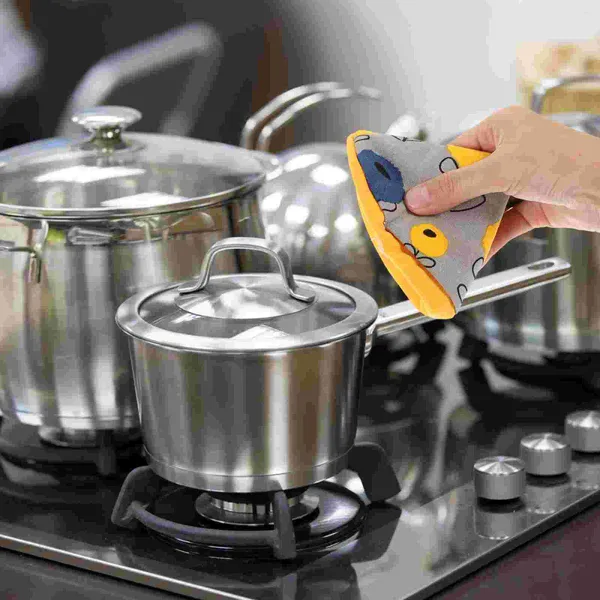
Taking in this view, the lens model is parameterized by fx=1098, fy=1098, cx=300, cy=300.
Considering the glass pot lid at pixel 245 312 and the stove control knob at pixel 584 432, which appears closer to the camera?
the glass pot lid at pixel 245 312

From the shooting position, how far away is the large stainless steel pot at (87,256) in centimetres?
79

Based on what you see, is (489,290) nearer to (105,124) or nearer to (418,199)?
(418,199)

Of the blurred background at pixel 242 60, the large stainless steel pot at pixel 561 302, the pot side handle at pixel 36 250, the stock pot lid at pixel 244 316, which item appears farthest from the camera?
the blurred background at pixel 242 60

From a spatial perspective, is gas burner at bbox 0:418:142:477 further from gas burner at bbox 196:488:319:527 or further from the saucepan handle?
the saucepan handle

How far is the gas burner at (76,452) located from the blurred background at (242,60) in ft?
1.67

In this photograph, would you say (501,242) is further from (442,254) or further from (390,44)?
(390,44)

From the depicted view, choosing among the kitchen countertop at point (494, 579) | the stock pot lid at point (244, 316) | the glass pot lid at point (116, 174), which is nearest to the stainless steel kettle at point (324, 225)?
the glass pot lid at point (116, 174)

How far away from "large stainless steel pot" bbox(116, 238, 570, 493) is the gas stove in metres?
0.04

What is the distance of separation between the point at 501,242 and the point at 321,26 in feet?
3.31

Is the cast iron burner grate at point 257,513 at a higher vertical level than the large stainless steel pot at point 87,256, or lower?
lower

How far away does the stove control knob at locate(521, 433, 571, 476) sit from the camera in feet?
2.76

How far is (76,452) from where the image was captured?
89 centimetres

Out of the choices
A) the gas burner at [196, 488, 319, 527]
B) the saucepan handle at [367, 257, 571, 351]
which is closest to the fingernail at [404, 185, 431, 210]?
the saucepan handle at [367, 257, 571, 351]

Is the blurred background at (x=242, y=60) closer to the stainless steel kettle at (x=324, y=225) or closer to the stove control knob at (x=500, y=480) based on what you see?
the stainless steel kettle at (x=324, y=225)
